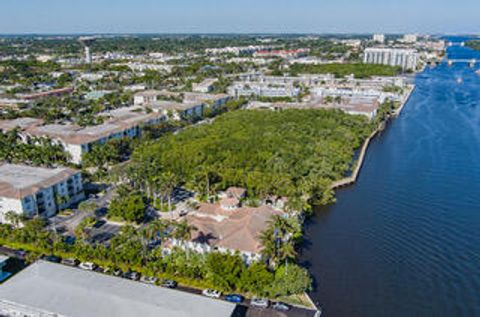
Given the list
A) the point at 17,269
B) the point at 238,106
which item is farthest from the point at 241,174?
the point at 238,106

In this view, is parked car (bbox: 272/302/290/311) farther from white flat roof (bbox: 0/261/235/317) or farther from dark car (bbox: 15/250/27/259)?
dark car (bbox: 15/250/27/259)

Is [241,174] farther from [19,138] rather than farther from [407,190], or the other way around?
[19,138]

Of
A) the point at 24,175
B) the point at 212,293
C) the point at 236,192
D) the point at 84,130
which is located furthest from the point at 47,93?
the point at 212,293

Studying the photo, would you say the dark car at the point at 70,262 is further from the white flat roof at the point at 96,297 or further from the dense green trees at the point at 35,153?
the dense green trees at the point at 35,153

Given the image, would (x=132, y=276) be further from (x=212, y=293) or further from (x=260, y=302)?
(x=260, y=302)

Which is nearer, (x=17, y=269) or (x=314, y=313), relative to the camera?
(x=314, y=313)

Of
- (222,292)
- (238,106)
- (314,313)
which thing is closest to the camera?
(314,313)

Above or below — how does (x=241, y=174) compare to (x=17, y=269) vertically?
above

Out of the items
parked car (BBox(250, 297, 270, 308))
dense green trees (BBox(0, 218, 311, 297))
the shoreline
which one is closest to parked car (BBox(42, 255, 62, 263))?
dense green trees (BBox(0, 218, 311, 297))
